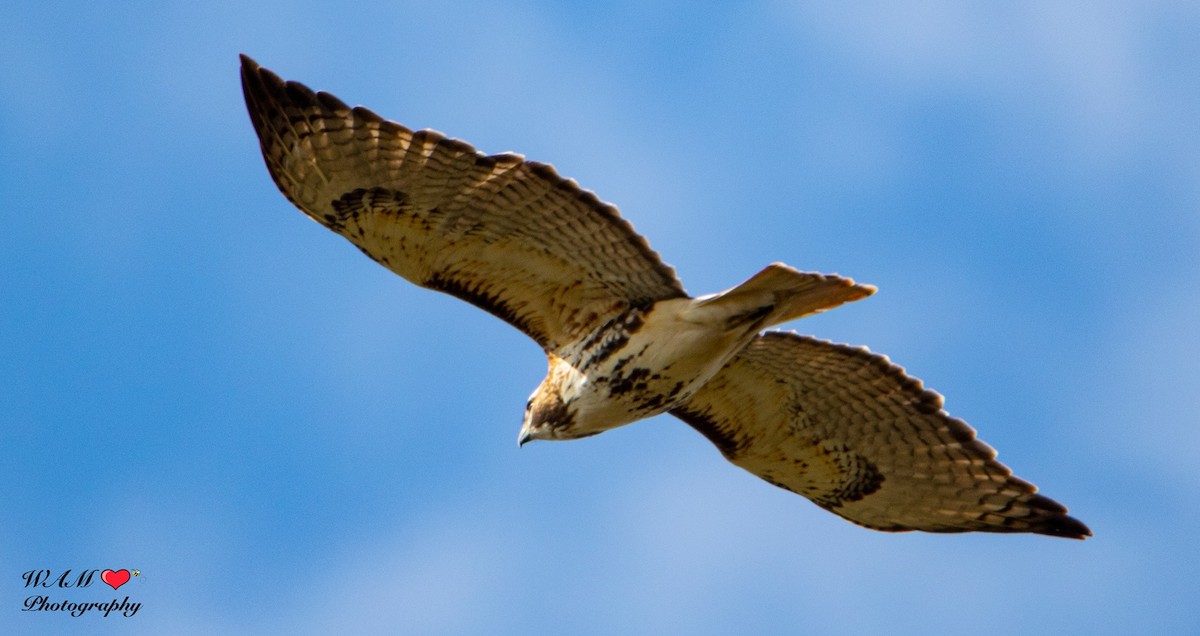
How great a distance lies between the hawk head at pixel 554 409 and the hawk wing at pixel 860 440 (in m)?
0.93

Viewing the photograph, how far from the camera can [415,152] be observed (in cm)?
874

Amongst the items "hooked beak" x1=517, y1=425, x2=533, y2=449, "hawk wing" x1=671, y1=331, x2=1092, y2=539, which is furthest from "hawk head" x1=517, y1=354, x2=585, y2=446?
"hawk wing" x1=671, y1=331, x2=1092, y2=539

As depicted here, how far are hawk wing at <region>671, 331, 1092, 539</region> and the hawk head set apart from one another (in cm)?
93

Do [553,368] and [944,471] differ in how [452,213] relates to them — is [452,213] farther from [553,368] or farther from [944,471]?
[944,471]

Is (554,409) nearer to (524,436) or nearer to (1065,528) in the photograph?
(524,436)

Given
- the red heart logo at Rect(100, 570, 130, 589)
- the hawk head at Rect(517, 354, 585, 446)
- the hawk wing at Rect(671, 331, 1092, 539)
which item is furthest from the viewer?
the red heart logo at Rect(100, 570, 130, 589)

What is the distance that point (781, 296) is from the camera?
8.87 metres

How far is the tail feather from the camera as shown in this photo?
342 inches

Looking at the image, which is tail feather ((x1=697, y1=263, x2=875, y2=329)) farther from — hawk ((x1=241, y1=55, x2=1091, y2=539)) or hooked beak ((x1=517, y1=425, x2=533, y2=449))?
hooked beak ((x1=517, y1=425, x2=533, y2=449))

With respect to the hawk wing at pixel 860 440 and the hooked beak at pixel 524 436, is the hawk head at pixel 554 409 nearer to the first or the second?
the hooked beak at pixel 524 436

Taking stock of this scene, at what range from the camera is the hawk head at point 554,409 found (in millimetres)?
9453

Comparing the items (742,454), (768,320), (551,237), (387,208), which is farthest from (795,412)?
(387,208)

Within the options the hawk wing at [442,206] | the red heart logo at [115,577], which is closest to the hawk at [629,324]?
the hawk wing at [442,206]

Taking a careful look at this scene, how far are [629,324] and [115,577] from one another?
451 centimetres
